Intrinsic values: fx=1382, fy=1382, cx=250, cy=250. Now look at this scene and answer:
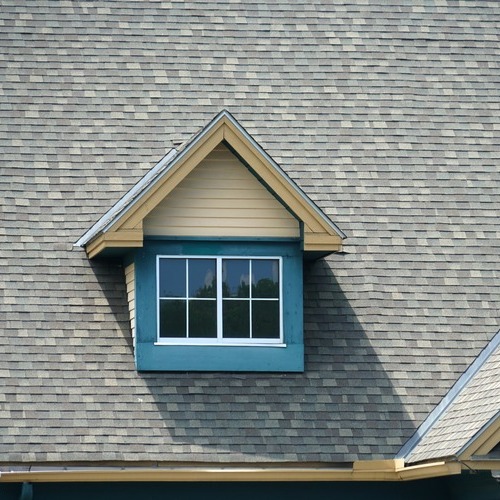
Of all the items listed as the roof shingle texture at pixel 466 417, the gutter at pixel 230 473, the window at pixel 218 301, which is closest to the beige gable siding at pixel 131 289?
the window at pixel 218 301

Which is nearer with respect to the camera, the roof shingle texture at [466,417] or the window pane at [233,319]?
the roof shingle texture at [466,417]

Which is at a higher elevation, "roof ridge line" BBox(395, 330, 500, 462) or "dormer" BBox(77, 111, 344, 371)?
"dormer" BBox(77, 111, 344, 371)

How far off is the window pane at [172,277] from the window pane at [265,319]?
739mm

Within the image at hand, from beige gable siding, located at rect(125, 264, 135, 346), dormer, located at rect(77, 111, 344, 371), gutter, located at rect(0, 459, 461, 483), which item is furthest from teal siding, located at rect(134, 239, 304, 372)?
gutter, located at rect(0, 459, 461, 483)

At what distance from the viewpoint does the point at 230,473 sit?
1267 cm

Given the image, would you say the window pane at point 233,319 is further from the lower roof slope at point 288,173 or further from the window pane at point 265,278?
the lower roof slope at point 288,173

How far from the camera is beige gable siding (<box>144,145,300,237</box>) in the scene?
1382cm

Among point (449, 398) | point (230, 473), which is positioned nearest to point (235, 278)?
point (230, 473)

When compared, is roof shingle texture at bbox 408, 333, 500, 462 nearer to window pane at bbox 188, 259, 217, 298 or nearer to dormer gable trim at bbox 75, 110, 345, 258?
dormer gable trim at bbox 75, 110, 345, 258

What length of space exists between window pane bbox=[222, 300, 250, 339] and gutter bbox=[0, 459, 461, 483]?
4.76ft

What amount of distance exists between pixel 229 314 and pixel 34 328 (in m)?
1.92

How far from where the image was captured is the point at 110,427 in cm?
1289

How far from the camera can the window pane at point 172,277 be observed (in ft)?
44.7

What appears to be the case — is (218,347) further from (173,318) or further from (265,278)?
(265,278)
